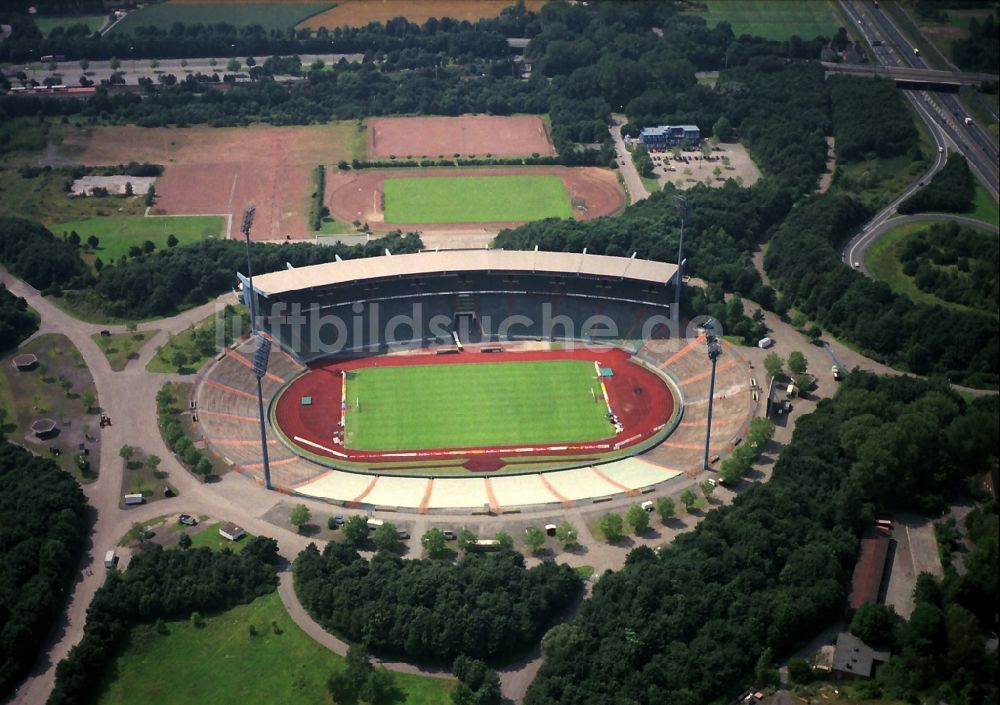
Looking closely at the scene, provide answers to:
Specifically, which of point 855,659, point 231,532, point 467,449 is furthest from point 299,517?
point 855,659

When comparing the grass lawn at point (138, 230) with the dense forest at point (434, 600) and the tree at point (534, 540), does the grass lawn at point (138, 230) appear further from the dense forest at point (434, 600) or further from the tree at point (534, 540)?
the tree at point (534, 540)

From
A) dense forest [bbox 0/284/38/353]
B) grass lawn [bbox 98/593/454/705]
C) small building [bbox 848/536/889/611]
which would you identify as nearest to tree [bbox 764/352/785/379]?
small building [bbox 848/536/889/611]

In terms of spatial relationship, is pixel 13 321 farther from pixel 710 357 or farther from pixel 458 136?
pixel 458 136

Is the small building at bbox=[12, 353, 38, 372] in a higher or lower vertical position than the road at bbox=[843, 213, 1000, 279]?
lower

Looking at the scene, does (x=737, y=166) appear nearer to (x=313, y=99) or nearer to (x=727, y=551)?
(x=313, y=99)

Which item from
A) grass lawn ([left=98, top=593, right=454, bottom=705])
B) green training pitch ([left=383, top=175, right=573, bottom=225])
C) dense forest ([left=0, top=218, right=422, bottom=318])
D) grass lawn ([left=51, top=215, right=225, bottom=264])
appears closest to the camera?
grass lawn ([left=98, top=593, right=454, bottom=705])

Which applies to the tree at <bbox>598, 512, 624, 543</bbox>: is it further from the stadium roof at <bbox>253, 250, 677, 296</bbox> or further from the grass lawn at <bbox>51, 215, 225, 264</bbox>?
the grass lawn at <bbox>51, 215, 225, 264</bbox>
